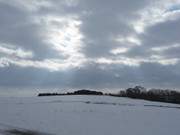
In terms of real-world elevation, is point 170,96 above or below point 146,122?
above

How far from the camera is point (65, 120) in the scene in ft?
92.5

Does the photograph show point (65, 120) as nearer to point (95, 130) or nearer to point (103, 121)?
point (103, 121)

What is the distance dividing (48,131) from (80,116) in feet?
27.6

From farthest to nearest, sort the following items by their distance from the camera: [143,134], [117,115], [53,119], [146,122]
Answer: [117,115], [53,119], [146,122], [143,134]

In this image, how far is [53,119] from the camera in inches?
1138

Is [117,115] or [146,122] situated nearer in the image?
[146,122]

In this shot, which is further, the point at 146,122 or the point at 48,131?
the point at 146,122

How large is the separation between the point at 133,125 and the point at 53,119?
6.98 metres

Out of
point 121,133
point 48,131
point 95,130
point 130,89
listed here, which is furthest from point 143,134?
point 130,89

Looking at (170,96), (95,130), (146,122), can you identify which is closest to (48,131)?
(95,130)

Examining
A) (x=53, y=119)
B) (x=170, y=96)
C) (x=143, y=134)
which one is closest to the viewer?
(x=143, y=134)

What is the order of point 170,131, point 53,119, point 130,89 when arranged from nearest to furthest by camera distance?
point 170,131 < point 53,119 < point 130,89

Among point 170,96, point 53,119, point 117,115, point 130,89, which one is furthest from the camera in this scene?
point 130,89

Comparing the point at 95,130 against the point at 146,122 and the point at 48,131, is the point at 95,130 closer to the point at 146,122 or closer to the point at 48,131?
the point at 48,131
